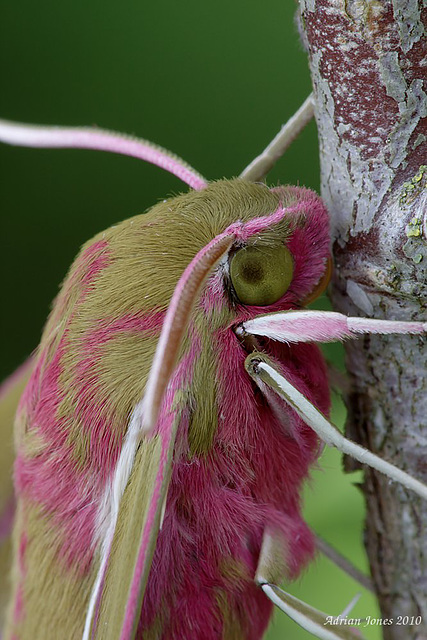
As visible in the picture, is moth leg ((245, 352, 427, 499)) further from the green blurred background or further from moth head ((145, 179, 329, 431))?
the green blurred background

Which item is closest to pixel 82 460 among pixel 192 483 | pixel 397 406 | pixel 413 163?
pixel 192 483

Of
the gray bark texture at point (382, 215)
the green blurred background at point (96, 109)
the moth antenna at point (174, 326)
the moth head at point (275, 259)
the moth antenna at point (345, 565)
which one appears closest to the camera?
the moth antenna at point (174, 326)

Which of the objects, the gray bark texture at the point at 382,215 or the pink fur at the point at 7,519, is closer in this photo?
the gray bark texture at the point at 382,215

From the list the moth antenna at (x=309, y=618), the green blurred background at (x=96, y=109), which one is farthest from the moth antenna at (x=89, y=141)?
the green blurred background at (x=96, y=109)

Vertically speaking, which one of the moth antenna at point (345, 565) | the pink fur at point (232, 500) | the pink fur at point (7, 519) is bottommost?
the moth antenna at point (345, 565)

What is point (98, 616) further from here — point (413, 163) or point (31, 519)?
point (413, 163)

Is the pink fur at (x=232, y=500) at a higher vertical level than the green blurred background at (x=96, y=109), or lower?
lower

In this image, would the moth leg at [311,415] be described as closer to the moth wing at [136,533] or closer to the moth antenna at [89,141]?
the moth wing at [136,533]
